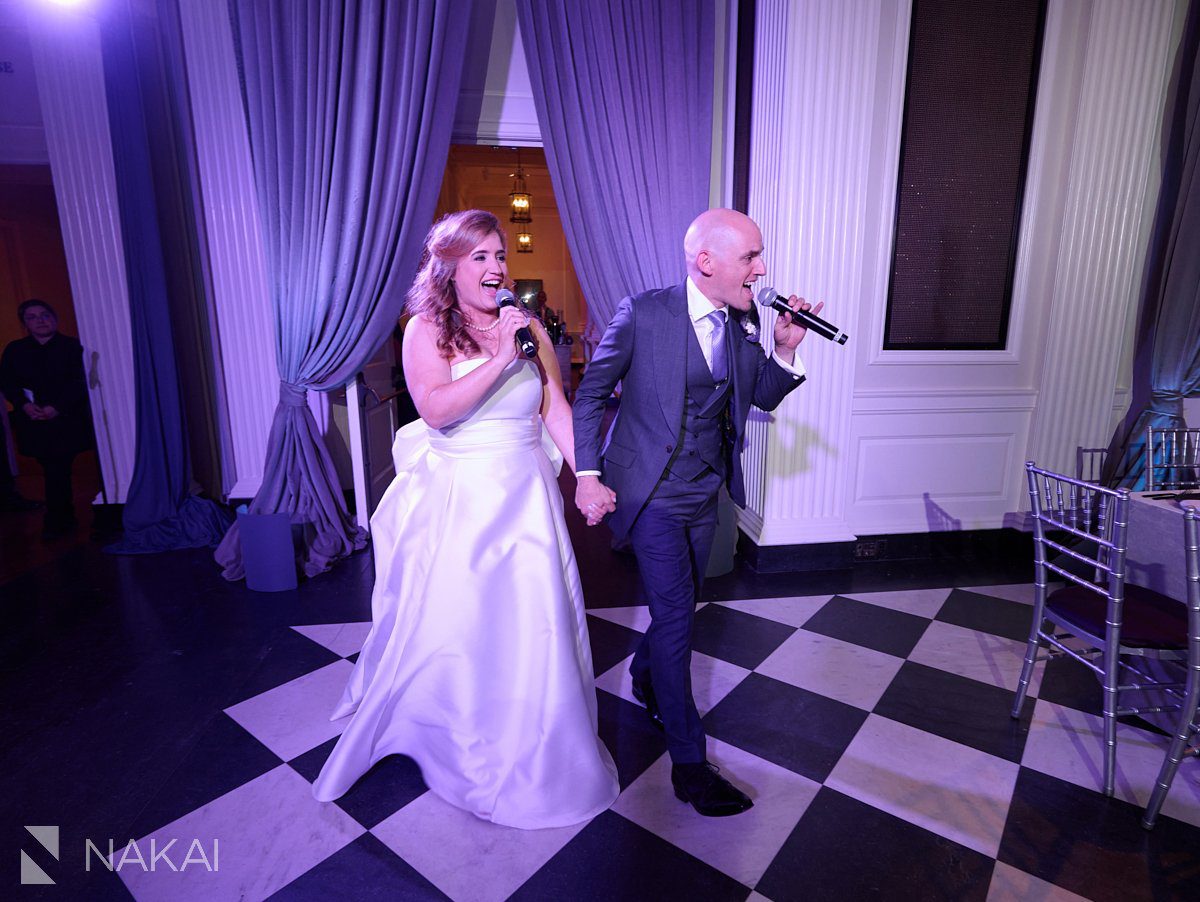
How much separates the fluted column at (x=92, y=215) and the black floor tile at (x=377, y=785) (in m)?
3.07

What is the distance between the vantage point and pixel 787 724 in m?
2.17

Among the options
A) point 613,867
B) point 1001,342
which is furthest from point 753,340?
point 1001,342

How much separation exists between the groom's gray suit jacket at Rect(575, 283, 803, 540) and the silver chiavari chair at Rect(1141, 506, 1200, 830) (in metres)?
1.15

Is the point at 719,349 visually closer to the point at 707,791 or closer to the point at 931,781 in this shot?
the point at 707,791

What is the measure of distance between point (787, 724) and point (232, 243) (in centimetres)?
388

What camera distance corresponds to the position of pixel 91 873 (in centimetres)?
157

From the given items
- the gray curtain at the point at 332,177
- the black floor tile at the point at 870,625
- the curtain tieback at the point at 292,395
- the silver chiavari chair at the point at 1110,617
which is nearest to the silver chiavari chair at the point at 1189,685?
the silver chiavari chair at the point at 1110,617

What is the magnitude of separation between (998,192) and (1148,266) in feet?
3.68

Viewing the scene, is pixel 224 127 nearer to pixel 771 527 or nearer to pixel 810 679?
pixel 771 527

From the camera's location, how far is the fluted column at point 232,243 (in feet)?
12.1

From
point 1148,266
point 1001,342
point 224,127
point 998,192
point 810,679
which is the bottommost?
point 810,679

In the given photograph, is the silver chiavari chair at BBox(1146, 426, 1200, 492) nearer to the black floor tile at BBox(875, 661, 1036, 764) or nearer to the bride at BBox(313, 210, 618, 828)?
the black floor tile at BBox(875, 661, 1036, 764)

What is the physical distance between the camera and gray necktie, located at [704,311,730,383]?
6.00 ft

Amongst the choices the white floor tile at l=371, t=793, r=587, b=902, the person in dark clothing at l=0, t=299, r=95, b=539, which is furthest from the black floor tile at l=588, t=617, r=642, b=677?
the person in dark clothing at l=0, t=299, r=95, b=539
